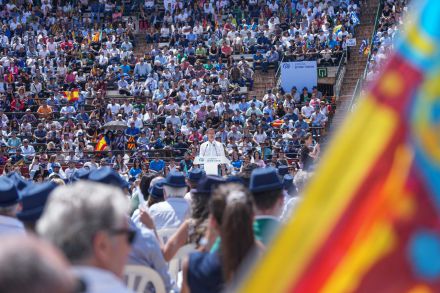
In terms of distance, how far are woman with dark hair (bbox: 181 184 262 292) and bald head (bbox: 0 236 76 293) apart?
190 cm

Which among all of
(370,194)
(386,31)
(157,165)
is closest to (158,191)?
(370,194)

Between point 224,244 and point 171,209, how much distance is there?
3414 mm

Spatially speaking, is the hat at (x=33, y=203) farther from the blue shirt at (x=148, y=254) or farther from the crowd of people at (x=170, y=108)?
the blue shirt at (x=148, y=254)

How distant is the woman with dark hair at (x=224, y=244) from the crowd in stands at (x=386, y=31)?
22975 mm

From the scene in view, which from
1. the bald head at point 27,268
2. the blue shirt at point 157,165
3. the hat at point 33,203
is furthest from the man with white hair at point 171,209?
the blue shirt at point 157,165

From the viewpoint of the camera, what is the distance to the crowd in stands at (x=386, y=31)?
91.0 ft

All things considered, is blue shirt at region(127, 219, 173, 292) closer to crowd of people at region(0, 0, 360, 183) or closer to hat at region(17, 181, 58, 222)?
hat at region(17, 181, 58, 222)

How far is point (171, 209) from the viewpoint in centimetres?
725

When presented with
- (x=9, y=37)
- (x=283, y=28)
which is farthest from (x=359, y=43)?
(x=9, y=37)

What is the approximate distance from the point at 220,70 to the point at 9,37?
29.6 ft

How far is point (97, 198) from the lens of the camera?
2.78 metres

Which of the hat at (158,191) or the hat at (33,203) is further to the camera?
the hat at (158,191)

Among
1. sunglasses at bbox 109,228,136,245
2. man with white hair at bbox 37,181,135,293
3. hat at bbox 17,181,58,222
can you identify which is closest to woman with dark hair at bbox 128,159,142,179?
hat at bbox 17,181,58,222

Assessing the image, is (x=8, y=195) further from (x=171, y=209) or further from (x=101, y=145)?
(x=101, y=145)
